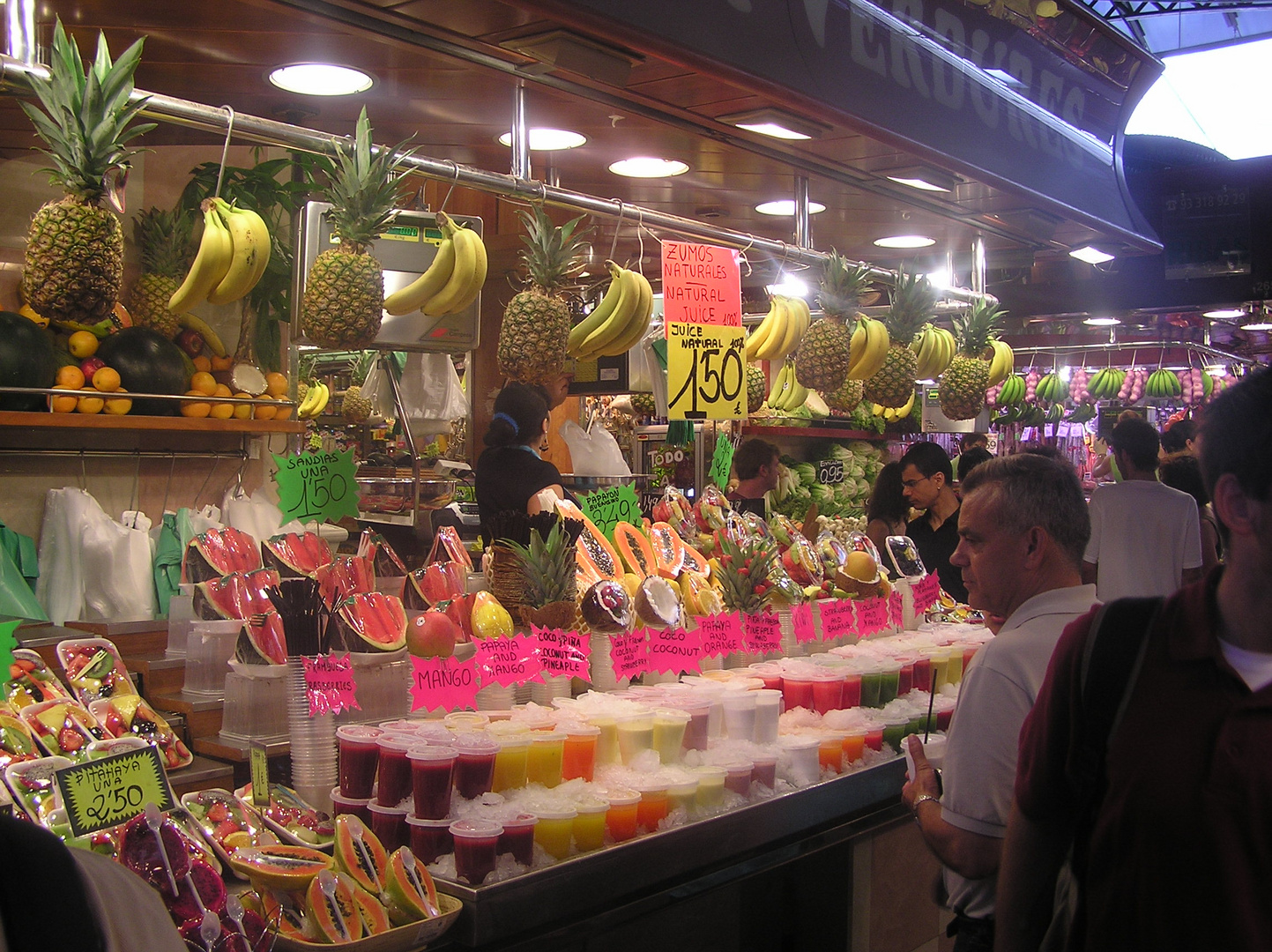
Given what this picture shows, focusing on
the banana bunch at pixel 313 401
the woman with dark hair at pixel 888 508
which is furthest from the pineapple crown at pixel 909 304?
the banana bunch at pixel 313 401

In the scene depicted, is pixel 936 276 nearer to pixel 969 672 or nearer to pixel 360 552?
pixel 360 552

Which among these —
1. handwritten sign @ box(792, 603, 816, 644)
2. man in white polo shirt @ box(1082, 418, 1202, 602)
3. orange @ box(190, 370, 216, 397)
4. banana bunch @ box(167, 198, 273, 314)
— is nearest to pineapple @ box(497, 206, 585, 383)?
banana bunch @ box(167, 198, 273, 314)

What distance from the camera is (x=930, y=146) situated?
11.5 ft

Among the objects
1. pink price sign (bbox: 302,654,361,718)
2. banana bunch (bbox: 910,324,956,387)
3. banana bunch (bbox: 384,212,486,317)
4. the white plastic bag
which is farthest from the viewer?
the white plastic bag

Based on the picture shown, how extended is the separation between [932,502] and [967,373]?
2.60 feet

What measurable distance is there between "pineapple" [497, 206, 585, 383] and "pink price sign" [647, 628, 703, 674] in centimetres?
115

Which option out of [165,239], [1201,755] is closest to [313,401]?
[165,239]

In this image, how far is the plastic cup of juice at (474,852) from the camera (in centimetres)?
212

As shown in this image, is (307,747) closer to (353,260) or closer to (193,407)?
(353,260)

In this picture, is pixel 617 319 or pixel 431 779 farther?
pixel 617 319

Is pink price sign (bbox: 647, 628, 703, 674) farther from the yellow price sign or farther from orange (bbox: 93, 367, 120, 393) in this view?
orange (bbox: 93, 367, 120, 393)

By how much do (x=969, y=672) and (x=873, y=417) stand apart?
8435 mm

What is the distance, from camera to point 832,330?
4.98 metres

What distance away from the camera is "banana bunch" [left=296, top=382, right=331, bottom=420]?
7.52m
